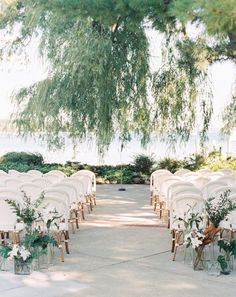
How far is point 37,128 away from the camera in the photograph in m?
13.4

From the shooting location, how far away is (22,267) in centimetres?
527

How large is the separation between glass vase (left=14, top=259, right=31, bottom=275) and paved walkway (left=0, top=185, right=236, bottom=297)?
0.08m

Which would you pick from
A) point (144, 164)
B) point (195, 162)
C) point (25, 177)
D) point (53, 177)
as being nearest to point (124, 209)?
point (53, 177)

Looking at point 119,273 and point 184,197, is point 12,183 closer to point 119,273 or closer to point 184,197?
point 184,197

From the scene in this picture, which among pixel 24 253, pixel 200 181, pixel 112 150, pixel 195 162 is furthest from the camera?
pixel 195 162

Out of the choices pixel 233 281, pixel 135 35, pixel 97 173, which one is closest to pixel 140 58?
pixel 135 35

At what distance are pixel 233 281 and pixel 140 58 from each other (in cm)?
886

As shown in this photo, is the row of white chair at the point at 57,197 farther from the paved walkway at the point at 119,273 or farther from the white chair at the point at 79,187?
the paved walkway at the point at 119,273

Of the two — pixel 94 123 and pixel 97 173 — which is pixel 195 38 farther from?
pixel 97 173

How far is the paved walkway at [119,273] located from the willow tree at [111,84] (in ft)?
17.8

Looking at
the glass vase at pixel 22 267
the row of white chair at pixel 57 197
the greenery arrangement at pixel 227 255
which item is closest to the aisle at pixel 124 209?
the row of white chair at pixel 57 197

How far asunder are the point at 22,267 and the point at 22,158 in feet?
33.7

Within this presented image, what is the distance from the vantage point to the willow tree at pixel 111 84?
41.3 feet

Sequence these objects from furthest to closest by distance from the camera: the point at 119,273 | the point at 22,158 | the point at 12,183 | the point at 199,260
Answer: the point at 22,158 → the point at 12,183 → the point at 199,260 → the point at 119,273
